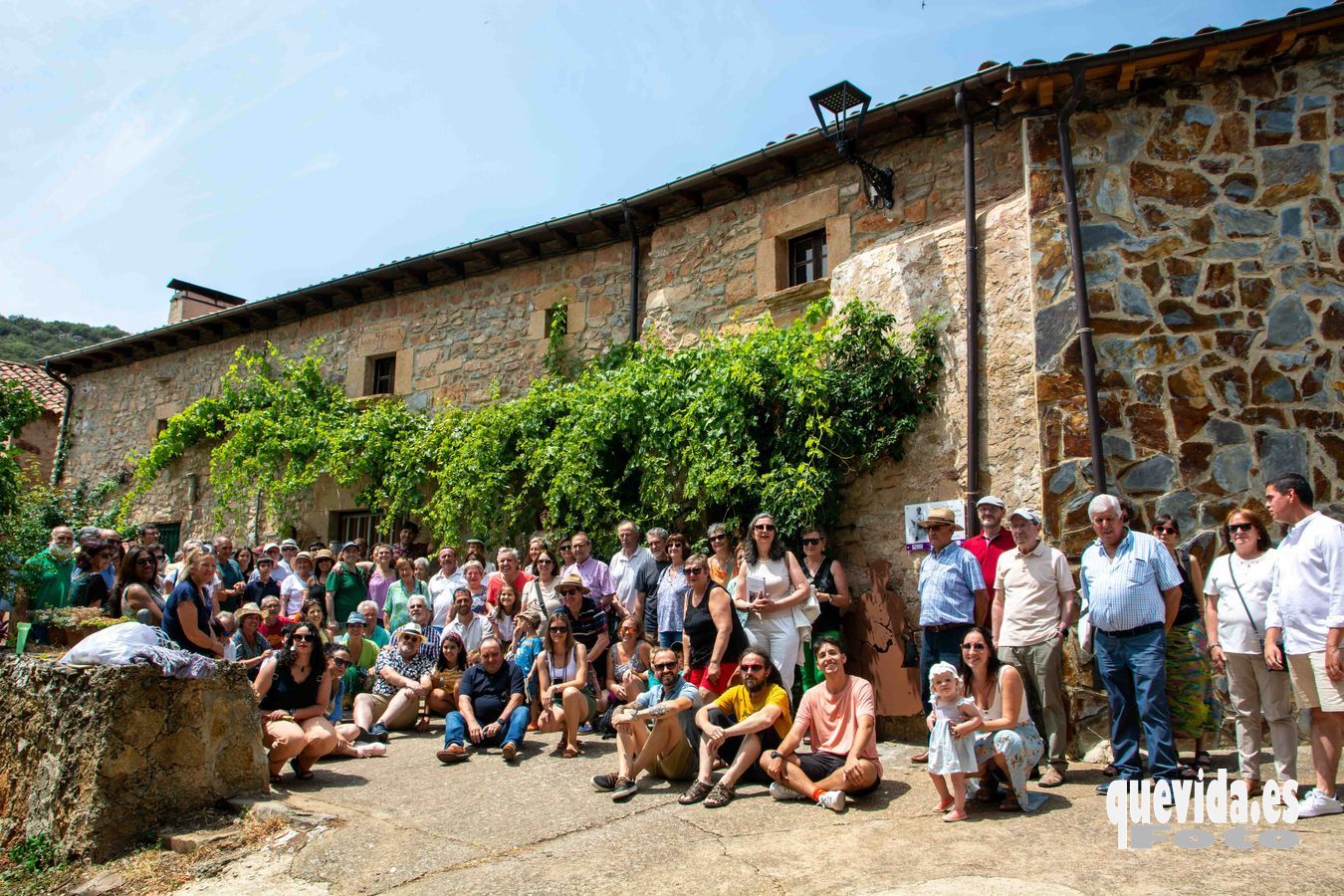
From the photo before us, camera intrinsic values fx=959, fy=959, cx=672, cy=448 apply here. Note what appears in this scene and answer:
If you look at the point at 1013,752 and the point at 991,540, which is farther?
the point at 991,540

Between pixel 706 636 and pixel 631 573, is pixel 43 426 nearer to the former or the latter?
pixel 631 573

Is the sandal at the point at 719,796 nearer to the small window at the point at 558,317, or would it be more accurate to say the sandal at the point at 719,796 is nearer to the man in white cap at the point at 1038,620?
the man in white cap at the point at 1038,620

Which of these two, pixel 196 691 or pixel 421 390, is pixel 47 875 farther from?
pixel 421 390

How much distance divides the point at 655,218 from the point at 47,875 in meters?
7.56

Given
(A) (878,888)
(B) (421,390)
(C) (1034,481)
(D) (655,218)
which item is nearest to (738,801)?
(A) (878,888)

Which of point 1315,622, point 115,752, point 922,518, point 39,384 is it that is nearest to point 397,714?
point 115,752

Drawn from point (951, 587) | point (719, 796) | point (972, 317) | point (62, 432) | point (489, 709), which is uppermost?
point (62, 432)

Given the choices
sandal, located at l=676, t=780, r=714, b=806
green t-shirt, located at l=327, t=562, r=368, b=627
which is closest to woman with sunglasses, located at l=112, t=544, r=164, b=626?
green t-shirt, located at l=327, t=562, r=368, b=627

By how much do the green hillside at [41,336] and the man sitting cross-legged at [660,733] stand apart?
32192mm

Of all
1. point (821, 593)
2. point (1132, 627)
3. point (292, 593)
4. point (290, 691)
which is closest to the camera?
point (1132, 627)

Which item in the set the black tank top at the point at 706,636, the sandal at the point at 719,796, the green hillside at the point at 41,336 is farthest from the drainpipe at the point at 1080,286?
the green hillside at the point at 41,336

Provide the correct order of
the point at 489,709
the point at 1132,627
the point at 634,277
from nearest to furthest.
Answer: the point at 1132,627
the point at 489,709
the point at 634,277

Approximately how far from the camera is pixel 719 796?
5195 millimetres

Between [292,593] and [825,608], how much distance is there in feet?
16.5
